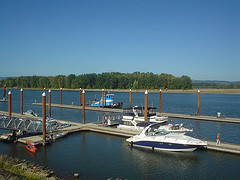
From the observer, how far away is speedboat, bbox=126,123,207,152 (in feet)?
73.6

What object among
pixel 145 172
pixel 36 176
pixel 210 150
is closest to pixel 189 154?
pixel 210 150

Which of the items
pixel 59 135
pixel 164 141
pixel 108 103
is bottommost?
pixel 59 135

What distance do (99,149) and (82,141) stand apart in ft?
11.3

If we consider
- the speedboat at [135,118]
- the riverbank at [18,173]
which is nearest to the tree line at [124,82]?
the speedboat at [135,118]

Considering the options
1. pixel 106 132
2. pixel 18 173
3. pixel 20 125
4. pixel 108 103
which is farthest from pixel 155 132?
pixel 108 103

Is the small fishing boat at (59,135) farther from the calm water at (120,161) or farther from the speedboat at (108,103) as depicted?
the speedboat at (108,103)

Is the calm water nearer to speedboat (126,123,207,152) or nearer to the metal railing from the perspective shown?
speedboat (126,123,207,152)

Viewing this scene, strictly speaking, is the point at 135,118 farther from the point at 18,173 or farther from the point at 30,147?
the point at 18,173

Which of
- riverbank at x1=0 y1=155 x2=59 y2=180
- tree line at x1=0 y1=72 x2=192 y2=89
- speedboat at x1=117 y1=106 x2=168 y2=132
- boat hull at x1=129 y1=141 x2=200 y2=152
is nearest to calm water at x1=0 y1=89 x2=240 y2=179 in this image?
boat hull at x1=129 y1=141 x2=200 y2=152

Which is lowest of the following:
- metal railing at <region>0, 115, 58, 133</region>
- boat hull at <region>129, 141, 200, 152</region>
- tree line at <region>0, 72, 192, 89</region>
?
boat hull at <region>129, 141, 200, 152</region>

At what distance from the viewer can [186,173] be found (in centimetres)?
1883

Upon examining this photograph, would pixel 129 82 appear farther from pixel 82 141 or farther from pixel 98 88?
pixel 82 141

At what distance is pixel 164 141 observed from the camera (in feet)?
76.0

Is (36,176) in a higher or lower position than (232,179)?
higher
